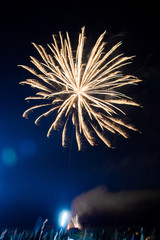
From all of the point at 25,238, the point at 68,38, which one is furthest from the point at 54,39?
the point at 25,238

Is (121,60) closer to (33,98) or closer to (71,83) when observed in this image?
(71,83)

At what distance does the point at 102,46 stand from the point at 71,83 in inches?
171

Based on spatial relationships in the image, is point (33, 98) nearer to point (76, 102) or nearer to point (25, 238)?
point (76, 102)

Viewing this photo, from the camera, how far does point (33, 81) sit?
A: 16062mm

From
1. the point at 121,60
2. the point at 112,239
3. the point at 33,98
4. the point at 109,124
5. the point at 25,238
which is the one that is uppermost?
the point at 121,60

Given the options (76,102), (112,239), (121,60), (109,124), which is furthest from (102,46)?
(112,239)

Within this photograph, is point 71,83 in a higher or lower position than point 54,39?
lower

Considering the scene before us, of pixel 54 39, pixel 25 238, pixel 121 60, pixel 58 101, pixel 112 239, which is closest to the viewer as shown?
pixel 112 239

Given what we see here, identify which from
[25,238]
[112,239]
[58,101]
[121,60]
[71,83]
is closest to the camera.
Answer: [112,239]

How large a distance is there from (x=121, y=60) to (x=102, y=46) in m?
2.10

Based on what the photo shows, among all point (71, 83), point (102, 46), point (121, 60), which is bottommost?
point (71, 83)

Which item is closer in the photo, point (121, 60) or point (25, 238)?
point (25, 238)

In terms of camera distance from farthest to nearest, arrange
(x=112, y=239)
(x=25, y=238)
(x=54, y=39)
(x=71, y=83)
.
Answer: (x=71, y=83)
(x=54, y=39)
(x=25, y=238)
(x=112, y=239)

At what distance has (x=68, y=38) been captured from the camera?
1391 cm
